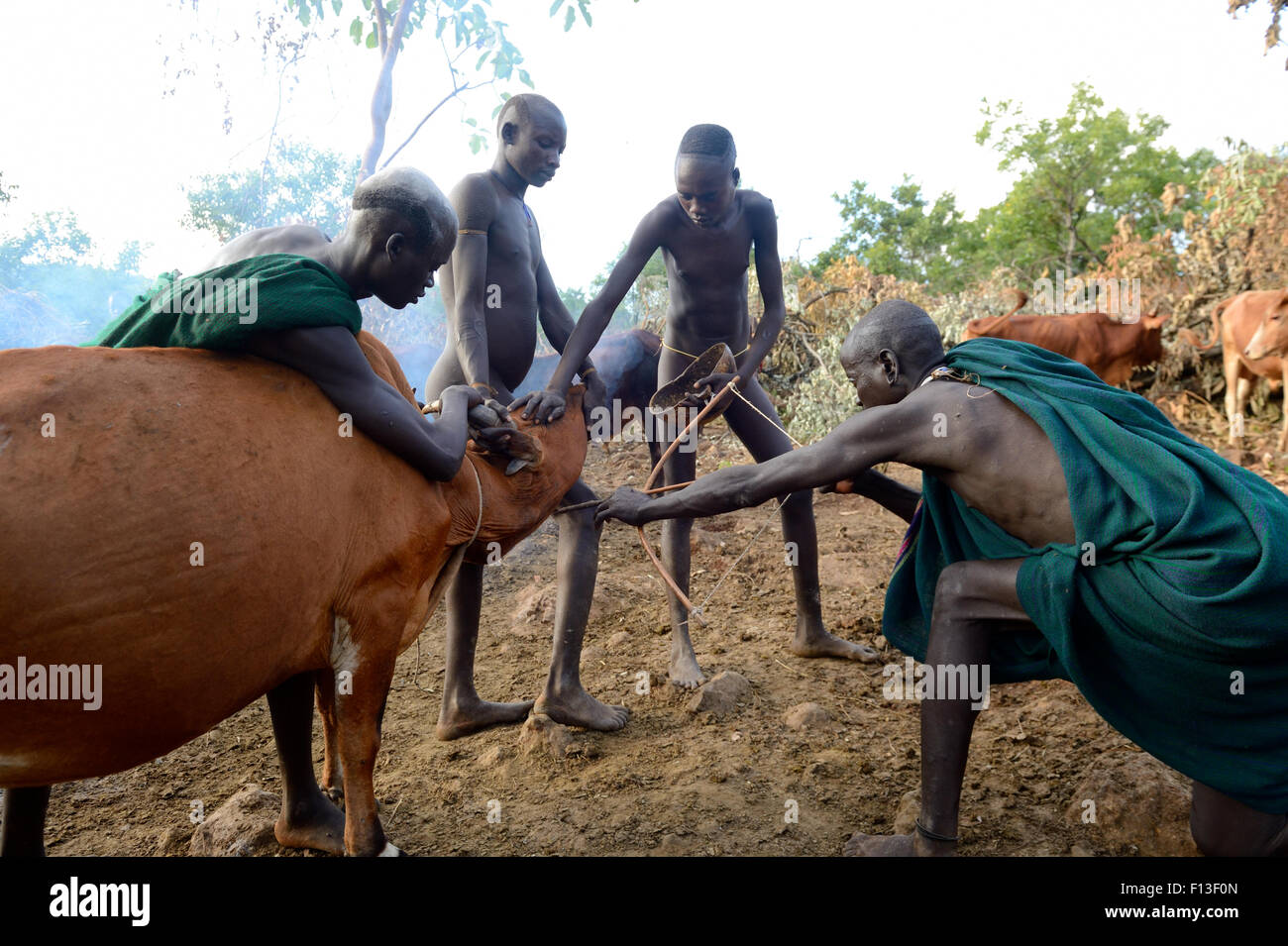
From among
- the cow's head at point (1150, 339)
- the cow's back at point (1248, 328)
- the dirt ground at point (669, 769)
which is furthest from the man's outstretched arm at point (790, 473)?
the cow's head at point (1150, 339)

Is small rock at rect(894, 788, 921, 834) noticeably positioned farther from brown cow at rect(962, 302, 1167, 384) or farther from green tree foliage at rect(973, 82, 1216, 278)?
green tree foliage at rect(973, 82, 1216, 278)

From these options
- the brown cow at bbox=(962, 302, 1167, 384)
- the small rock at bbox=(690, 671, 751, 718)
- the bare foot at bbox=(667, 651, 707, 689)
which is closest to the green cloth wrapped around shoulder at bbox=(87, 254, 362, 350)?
the small rock at bbox=(690, 671, 751, 718)

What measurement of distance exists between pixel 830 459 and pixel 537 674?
6.53 ft

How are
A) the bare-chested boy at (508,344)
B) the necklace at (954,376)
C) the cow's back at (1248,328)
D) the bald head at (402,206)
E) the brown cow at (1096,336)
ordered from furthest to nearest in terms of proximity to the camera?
Answer: the brown cow at (1096,336) → the cow's back at (1248,328) → the bare-chested boy at (508,344) → the necklace at (954,376) → the bald head at (402,206)

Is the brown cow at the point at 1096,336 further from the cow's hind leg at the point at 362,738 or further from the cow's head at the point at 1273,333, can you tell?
the cow's hind leg at the point at 362,738

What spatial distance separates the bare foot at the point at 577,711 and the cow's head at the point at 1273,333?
265 inches

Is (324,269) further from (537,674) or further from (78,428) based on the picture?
(537,674)

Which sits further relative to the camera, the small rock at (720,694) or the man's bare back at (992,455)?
the small rock at (720,694)

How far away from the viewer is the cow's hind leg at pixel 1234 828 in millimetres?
1801

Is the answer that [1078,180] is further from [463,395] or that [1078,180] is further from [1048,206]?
[463,395]

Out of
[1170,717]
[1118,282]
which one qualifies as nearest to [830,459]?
[1170,717]

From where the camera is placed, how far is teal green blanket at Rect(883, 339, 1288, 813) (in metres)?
1.73

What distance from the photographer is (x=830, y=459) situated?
83.2 inches

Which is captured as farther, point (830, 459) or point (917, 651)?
point (917, 651)
